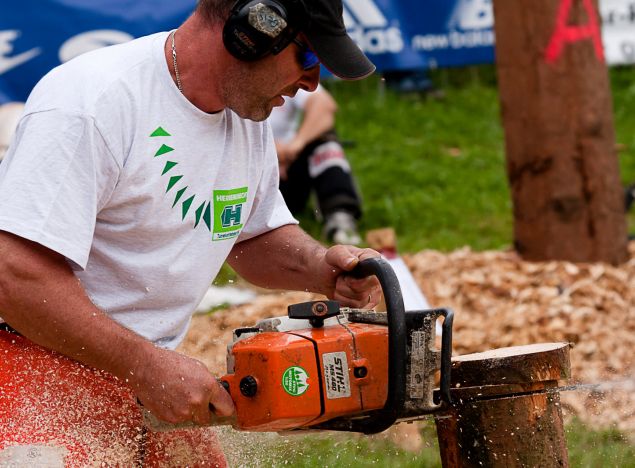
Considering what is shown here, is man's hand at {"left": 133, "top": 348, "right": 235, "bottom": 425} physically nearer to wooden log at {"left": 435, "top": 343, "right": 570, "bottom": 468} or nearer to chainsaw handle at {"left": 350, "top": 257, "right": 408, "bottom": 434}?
chainsaw handle at {"left": 350, "top": 257, "right": 408, "bottom": 434}

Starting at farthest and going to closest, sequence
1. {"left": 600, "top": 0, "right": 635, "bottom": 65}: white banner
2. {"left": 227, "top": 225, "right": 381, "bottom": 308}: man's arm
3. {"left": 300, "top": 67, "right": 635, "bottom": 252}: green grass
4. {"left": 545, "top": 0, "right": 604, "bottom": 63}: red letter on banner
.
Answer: {"left": 600, "top": 0, "right": 635, "bottom": 65}: white banner → {"left": 300, "top": 67, "right": 635, "bottom": 252}: green grass → {"left": 545, "top": 0, "right": 604, "bottom": 63}: red letter on banner → {"left": 227, "top": 225, "right": 381, "bottom": 308}: man's arm

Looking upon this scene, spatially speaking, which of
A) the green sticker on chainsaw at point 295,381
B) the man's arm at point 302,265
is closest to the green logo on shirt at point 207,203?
the man's arm at point 302,265

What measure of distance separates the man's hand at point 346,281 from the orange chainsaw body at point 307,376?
1.01 ft

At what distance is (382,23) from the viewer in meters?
8.52

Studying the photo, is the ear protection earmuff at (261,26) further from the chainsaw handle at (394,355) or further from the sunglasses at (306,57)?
the chainsaw handle at (394,355)

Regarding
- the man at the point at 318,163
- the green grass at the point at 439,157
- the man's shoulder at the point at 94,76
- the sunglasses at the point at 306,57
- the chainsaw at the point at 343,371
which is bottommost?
the green grass at the point at 439,157

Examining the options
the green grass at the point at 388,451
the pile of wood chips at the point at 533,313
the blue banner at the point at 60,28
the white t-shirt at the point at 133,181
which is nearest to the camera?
the white t-shirt at the point at 133,181

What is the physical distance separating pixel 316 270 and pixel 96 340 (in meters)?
0.76

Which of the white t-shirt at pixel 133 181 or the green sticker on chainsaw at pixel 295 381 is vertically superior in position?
the white t-shirt at pixel 133 181

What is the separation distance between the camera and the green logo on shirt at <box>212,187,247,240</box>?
2836mm

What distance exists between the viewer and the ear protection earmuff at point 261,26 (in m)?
2.53

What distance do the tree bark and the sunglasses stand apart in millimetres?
3196

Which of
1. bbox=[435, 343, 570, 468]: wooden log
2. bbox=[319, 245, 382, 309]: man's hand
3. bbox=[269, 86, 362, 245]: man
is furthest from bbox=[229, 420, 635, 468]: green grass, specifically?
bbox=[269, 86, 362, 245]: man

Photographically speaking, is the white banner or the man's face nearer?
the man's face
